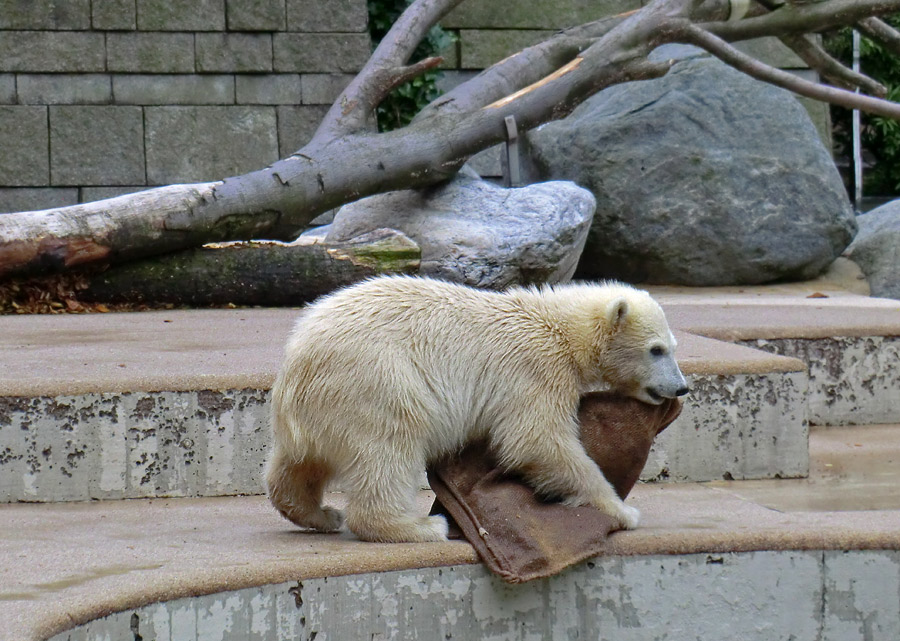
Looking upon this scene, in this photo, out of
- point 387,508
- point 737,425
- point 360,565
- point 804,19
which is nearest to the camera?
point 360,565

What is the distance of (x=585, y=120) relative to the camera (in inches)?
324

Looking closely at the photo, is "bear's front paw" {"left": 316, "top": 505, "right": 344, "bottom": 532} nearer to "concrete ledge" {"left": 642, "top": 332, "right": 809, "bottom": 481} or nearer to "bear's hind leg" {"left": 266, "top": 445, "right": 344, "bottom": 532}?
"bear's hind leg" {"left": 266, "top": 445, "right": 344, "bottom": 532}

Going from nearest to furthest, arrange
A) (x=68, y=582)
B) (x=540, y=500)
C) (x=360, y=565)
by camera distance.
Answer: (x=68, y=582)
(x=360, y=565)
(x=540, y=500)

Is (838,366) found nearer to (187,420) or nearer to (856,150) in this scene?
(187,420)

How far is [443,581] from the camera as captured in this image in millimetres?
2520

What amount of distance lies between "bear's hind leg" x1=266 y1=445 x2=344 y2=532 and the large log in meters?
3.03

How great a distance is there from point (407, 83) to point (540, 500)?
719cm

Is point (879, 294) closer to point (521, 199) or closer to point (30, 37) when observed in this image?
point (521, 199)

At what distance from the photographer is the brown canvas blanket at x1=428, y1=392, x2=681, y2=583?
2541mm

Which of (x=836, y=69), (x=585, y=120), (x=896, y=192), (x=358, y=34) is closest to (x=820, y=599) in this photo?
(x=836, y=69)

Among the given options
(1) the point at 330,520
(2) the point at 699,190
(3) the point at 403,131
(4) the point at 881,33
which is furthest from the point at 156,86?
(1) the point at 330,520

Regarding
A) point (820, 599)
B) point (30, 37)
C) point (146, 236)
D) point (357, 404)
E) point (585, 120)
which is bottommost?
point (820, 599)

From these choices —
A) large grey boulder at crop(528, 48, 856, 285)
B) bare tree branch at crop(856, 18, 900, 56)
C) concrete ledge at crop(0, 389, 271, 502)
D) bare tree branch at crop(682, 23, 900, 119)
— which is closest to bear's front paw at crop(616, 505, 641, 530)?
concrete ledge at crop(0, 389, 271, 502)

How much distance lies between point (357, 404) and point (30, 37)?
285 inches
